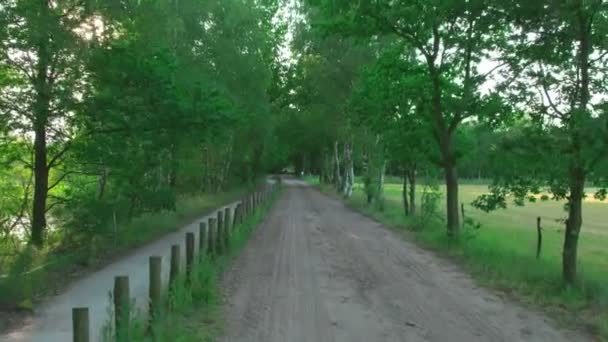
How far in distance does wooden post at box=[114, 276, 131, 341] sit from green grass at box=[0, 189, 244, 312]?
3990mm

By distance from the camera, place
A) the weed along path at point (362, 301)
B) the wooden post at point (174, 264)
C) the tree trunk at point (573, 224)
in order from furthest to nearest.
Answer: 1. the tree trunk at point (573, 224)
2. the wooden post at point (174, 264)
3. the weed along path at point (362, 301)

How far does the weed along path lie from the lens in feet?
26.9

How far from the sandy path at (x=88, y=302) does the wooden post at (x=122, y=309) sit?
140 centimetres

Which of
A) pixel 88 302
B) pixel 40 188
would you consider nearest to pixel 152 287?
pixel 88 302

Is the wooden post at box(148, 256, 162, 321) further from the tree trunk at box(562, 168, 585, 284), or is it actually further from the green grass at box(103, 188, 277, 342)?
the tree trunk at box(562, 168, 585, 284)

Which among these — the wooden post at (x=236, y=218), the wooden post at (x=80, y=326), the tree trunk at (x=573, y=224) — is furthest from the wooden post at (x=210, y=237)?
the wooden post at (x=80, y=326)

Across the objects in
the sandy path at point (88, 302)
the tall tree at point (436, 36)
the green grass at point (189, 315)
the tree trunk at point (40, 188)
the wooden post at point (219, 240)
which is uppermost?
the tall tree at point (436, 36)

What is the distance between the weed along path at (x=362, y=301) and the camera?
26.9 ft

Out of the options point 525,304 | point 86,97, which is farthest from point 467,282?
point 86,97

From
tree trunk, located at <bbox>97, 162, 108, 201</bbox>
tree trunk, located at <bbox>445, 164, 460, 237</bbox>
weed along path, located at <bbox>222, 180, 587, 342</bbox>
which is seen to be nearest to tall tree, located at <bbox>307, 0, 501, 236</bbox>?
tree trunk, located at <bbox>445, 164, 460, 237</bbox>

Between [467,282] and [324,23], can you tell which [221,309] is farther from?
[324,23]

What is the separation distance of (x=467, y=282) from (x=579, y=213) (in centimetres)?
245

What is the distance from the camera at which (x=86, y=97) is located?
16281 mm

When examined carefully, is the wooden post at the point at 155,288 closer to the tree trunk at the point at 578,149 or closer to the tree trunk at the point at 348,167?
the tree trunk at the point at 578,149
